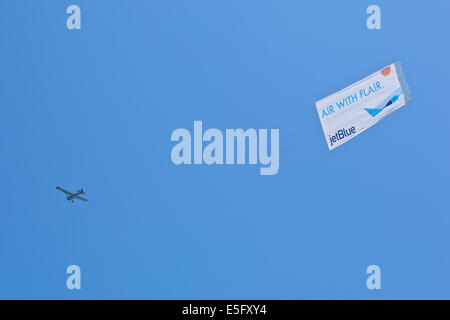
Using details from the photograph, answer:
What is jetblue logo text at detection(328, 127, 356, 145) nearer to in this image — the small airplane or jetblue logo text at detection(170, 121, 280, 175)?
jetblue logo text at detection(170, 121, 280, 175)

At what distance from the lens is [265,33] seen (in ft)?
6.24

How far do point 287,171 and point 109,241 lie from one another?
737 millimetres

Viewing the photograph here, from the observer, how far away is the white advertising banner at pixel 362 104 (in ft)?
6.26

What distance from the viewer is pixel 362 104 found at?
76.0 inches

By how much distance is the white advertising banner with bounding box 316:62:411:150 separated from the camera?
75.2 inches

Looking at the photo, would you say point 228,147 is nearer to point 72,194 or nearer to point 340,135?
point 340,135

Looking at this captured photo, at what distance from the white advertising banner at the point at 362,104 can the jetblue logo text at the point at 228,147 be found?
210mm

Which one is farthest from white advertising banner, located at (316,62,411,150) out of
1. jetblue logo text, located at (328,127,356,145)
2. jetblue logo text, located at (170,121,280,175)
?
jetblue logo text, located at (170,121,280,175)

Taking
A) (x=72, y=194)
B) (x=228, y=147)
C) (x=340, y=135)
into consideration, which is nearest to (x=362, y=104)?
(x=340, y=135)

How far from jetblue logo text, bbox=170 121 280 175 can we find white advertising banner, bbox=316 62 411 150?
0.21 meters

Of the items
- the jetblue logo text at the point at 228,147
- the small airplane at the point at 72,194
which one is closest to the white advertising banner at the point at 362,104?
the jetblue logo text at the point at 228,147

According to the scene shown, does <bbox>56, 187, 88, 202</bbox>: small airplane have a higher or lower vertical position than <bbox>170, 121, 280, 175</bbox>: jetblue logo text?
lower

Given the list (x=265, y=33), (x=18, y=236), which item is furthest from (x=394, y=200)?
(x=18, y=236)
